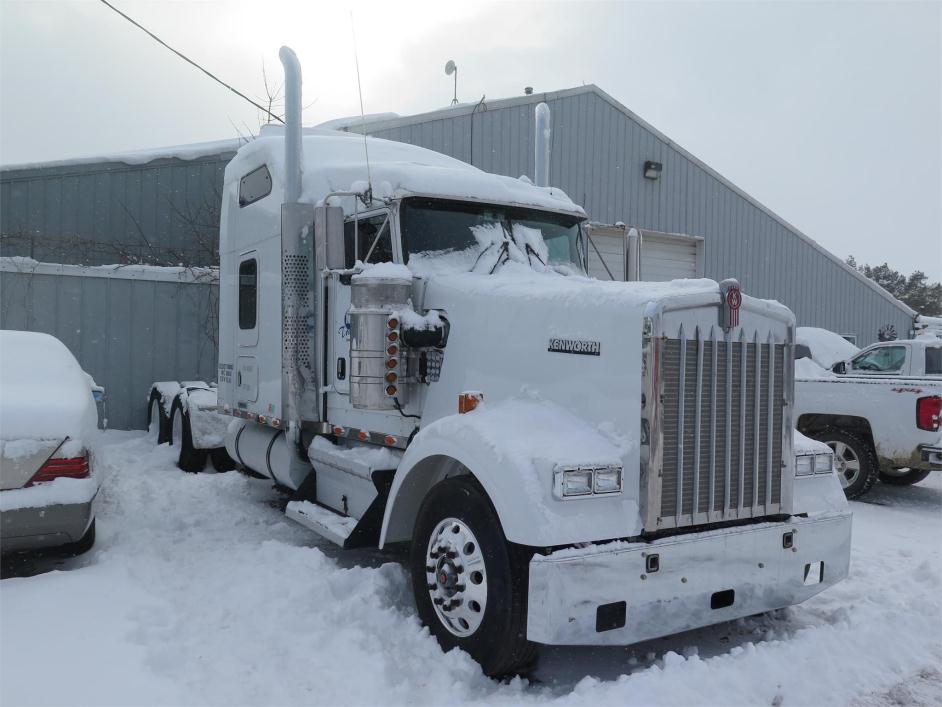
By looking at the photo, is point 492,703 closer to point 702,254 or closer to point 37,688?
point 37,688

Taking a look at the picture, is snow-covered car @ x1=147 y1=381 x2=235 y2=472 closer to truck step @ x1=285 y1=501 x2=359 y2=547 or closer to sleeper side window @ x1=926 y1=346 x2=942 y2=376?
truck step @ x1=285 y1=501 x2=359 y2=547

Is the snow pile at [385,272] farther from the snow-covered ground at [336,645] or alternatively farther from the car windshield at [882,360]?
the car windshield at [882,360]

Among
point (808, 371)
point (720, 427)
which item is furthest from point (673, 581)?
point (808, 371)

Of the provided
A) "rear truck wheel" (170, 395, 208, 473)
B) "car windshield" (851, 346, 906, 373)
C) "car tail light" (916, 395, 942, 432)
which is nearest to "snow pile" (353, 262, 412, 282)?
"rear truck wheel" (170, 395, 208, 473)

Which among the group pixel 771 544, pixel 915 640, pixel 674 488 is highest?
pixel 674 488

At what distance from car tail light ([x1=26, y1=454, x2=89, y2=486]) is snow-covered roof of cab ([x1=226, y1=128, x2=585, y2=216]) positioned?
248 cm

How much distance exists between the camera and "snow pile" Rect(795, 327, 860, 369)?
14.7 m

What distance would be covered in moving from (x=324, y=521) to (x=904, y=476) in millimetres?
7596

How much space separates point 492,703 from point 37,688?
197cm

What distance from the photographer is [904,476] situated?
9.37 m

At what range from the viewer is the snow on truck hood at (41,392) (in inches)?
181

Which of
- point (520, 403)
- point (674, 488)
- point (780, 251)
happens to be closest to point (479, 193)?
point (520, 403)

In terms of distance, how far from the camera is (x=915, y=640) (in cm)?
425

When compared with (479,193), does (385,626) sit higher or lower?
lower
